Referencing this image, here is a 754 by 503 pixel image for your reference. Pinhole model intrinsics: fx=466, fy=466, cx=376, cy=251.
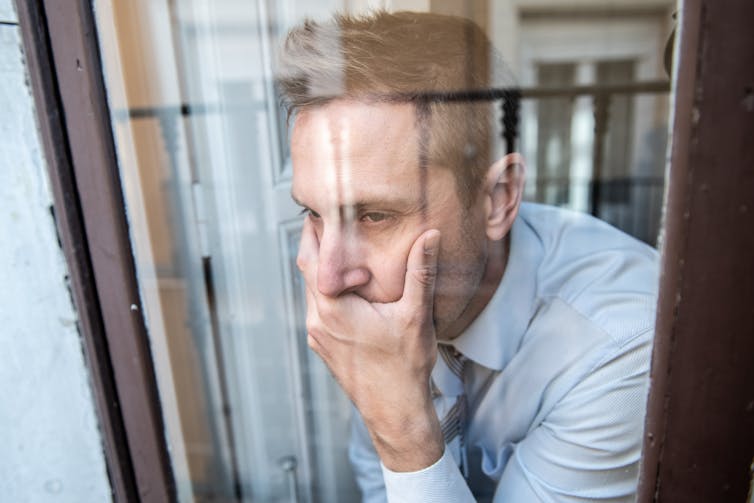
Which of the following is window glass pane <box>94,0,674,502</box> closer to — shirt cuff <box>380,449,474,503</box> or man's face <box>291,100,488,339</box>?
man's face <box>291,100,488,339</box>

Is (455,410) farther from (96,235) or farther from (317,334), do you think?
(96,235)

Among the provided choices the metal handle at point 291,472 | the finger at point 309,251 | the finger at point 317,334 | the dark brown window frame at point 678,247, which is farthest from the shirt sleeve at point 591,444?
the metal handle at point 291,472

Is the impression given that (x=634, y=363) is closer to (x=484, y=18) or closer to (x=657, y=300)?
(x=657, y=300)

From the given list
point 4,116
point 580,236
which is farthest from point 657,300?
point 4,116

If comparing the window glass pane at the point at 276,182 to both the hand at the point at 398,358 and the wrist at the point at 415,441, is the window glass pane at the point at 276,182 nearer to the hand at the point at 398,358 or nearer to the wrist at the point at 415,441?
the hand at the point at 398,358

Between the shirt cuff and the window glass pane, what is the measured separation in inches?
9.2

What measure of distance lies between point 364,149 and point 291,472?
4.13ft

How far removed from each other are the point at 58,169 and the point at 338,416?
1150 mm

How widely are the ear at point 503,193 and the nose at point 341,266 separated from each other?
0.30 meters

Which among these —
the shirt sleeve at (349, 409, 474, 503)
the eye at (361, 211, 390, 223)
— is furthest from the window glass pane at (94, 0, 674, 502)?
the shirt sleeve at (349, 409, 474, 503)

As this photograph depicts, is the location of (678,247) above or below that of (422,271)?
above

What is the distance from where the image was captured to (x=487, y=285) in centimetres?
109

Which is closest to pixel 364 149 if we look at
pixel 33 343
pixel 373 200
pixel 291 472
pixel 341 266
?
pixel 373 200

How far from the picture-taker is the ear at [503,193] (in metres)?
1.01
